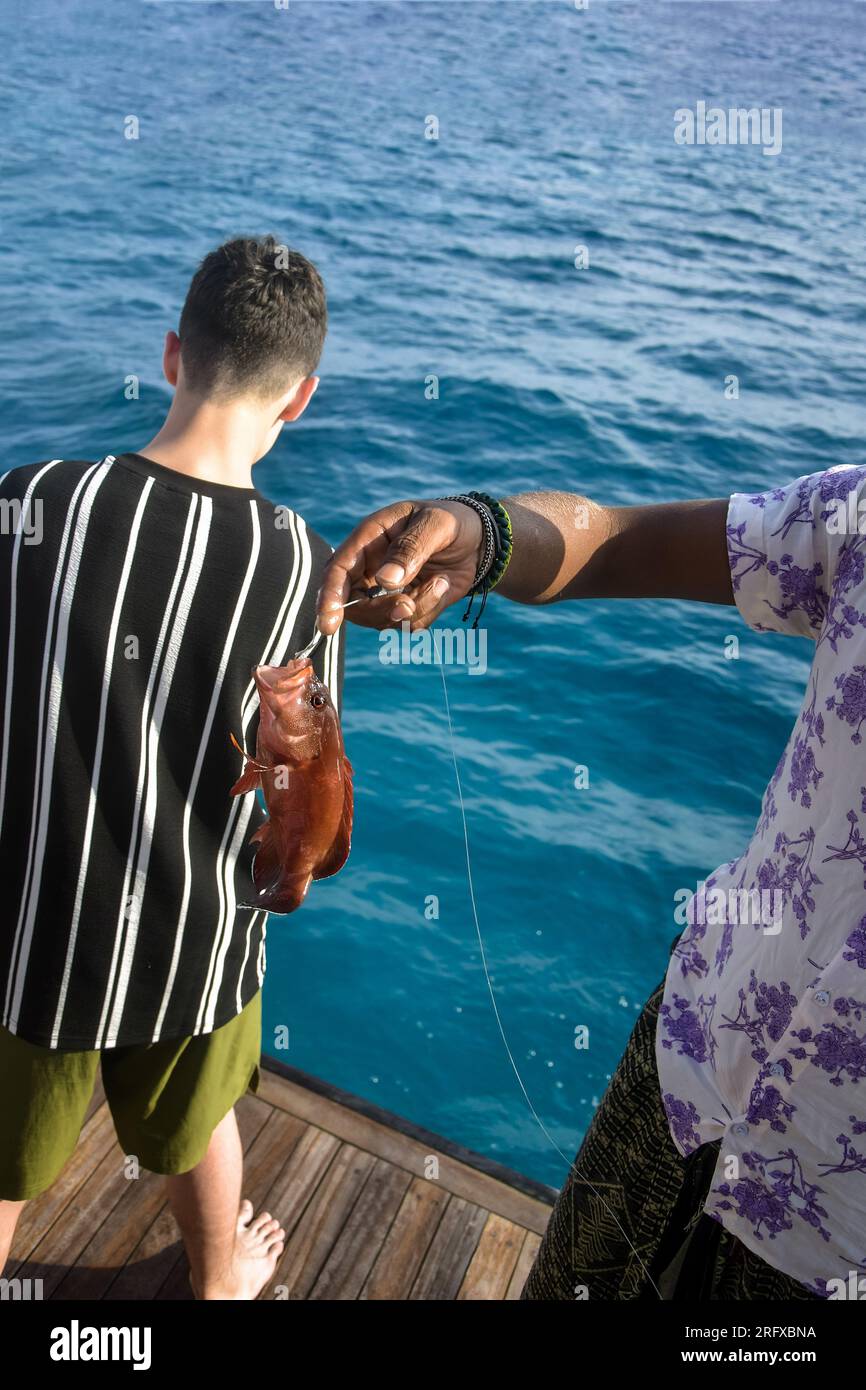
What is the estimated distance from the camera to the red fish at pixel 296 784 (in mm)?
1828

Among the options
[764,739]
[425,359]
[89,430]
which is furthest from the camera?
[425,359]

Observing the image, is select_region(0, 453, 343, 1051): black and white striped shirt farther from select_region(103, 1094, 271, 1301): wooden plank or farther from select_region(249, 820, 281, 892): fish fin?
select_region(103, 1094, 271, 1301): wooden plank

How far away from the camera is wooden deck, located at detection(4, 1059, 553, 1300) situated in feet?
9.82

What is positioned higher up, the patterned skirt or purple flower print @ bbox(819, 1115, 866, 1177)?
purple flower print @ bbox(819, 1115, 866, 1177)

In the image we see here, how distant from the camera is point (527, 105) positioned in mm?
20828

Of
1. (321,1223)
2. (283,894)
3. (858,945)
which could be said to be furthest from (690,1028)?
(321,1223)

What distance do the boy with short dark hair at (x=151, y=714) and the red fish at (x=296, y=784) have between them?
0.10 meters

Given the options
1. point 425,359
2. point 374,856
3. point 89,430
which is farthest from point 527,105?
point 374,856

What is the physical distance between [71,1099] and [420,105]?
73.4ft

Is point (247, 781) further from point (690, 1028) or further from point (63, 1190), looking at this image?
point (63, 1190)

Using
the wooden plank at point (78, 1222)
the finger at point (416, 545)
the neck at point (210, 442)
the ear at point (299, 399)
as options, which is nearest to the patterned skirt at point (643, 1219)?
the finger at point (416, 545)

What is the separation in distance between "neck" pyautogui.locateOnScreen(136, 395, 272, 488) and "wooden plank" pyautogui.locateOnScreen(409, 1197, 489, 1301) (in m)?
2.38

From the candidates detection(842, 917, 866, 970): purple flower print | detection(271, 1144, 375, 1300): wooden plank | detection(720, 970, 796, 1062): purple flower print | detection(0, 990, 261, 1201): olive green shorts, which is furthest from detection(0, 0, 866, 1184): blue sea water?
detection(842, 917, 866, 970): purple flower print
